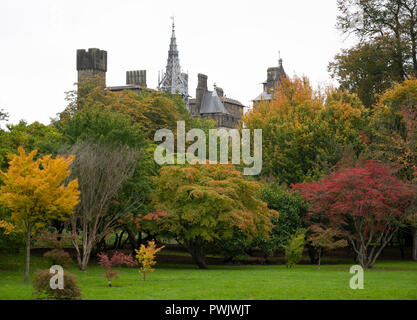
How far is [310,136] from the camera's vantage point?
4459 cm

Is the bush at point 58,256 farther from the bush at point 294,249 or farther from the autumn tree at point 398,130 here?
the autumn tree at point 398,130

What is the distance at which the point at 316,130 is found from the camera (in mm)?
44938

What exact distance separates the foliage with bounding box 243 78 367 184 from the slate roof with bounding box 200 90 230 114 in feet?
236

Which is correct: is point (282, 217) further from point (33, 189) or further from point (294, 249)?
point (33, 189)

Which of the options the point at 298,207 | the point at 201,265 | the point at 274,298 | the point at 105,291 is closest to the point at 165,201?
the point at 201,265

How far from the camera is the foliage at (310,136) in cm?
4400

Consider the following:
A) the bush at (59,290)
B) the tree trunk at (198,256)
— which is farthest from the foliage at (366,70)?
the bush at (59,290)

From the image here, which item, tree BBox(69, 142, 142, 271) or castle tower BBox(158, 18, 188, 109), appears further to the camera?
castle tower BBox(158, 18, 188, 109)

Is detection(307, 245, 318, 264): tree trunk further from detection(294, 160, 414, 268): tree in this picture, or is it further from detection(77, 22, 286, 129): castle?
detection(77, 22, 286, 129): castle

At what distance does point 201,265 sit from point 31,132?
13765 millimetres

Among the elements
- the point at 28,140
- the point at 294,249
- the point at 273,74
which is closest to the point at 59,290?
the point at 294,249

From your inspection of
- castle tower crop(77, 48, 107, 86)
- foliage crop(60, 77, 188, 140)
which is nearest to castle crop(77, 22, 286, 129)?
castle tower crop(77, 48, 107, 86)

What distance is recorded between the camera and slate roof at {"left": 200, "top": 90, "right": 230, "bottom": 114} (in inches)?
4769
